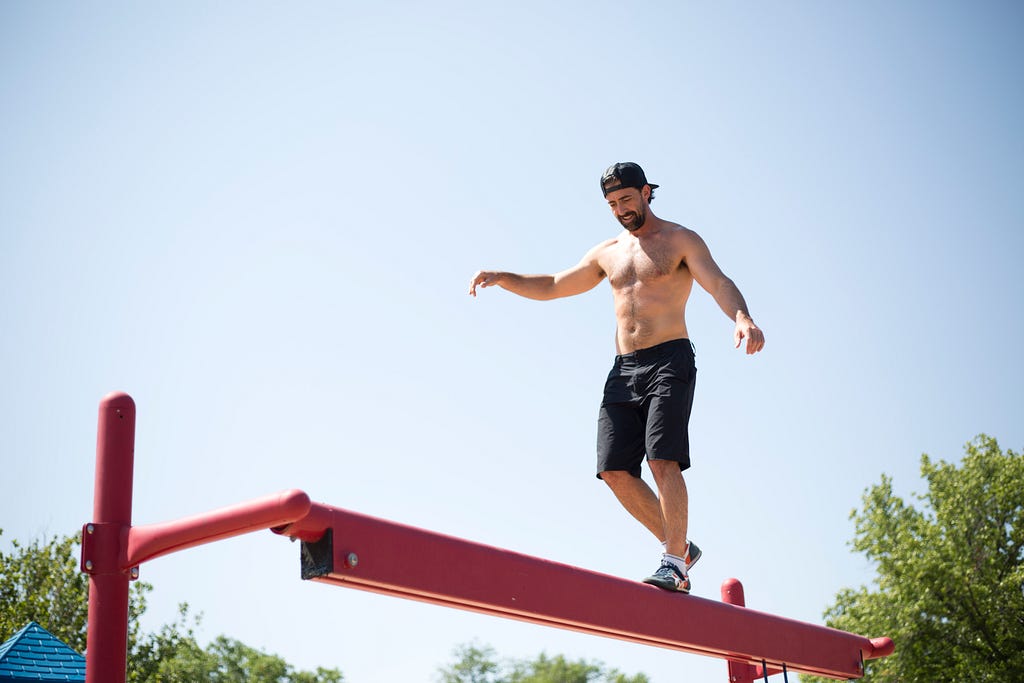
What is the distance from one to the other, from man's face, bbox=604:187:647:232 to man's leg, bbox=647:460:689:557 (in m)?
1.48

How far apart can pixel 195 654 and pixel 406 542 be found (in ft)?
186

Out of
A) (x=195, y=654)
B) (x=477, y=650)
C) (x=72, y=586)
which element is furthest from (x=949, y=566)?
(x=477, y=650)

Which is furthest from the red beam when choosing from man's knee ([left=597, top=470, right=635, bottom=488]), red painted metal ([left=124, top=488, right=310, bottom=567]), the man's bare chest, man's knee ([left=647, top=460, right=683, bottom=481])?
the man's bare chest

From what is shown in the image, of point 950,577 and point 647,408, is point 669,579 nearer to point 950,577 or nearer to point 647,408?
point 647,408

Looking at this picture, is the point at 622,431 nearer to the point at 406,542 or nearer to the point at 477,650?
the point at 406,542

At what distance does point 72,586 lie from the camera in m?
32.8

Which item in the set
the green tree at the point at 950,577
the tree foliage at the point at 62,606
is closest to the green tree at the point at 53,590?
the tree foliage at the point at 62,606

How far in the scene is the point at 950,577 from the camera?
29.1 metres

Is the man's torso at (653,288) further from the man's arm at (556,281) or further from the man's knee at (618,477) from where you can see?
the man's knee at (618,477)

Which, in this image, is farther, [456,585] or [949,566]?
[949,566]

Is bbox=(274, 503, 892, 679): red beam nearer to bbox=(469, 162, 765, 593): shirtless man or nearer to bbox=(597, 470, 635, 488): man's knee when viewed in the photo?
bbox=(469, 162, 765, 593): shirtless man

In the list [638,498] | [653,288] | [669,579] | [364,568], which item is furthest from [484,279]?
[364,568]

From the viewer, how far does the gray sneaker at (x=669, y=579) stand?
224 inches

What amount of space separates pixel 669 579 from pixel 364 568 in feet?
7.59
